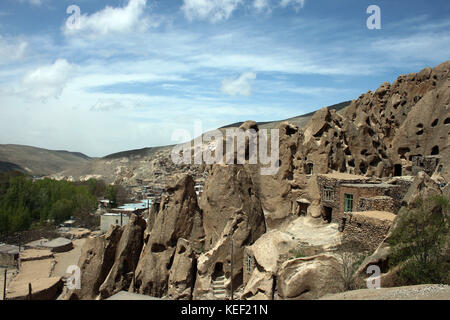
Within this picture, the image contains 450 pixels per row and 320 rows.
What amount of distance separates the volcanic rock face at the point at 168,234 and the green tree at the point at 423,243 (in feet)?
41.2

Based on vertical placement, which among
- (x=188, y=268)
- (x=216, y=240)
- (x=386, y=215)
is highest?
(x=386, y=215)

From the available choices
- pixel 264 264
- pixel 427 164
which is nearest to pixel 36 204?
pixel 264 264

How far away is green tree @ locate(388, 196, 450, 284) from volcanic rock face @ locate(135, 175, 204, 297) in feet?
41.2

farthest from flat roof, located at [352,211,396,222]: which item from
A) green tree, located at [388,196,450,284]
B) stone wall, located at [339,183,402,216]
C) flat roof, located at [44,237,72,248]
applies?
flat roof, located at [44,237,72,248]

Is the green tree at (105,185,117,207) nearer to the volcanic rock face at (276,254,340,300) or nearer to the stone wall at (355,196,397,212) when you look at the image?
the stone wall at (355,196,397,212)

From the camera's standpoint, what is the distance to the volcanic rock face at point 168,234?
2080cm

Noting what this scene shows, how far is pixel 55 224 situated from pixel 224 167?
163 feet

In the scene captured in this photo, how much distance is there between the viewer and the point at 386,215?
15.6 meters

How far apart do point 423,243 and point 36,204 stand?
6612 cm

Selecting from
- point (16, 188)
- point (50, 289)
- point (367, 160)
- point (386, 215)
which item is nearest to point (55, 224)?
point (16, 188)

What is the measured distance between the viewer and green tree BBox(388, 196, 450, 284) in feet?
39.0

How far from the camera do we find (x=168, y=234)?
21.9 m

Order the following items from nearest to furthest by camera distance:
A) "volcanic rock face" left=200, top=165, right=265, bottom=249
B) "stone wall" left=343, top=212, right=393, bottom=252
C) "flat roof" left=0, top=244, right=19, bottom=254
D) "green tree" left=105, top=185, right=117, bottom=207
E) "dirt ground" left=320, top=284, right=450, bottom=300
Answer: "dirt ground" left=320, top=284, right=450, bottom=300 → "stone wall" left=343, top=212, right=393, bottom=252 → "volcanic rock face" left=200, top=165, right=265, bottom=249 → "flat roof" left=0, top=244, right=19, bottom=254 → "green tree" left=105, top=185, right=117, bottom=207

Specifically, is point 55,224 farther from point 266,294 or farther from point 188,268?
point 266,294
